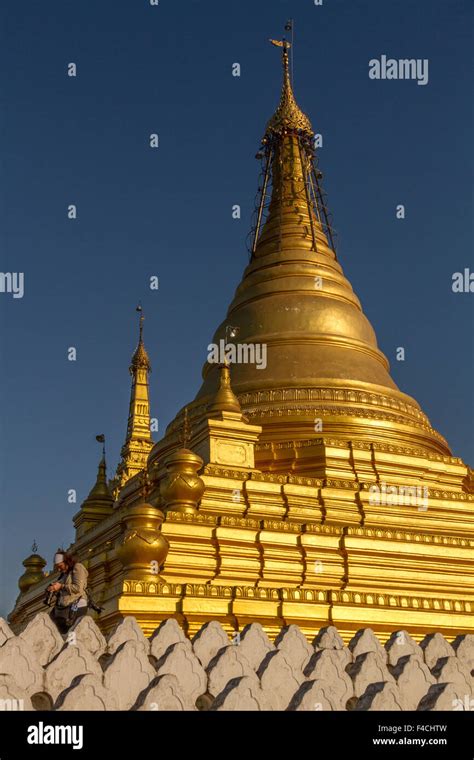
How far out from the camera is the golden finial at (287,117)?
102ft

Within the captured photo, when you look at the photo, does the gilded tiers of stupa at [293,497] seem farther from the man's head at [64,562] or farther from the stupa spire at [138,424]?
the stupa spire at [138,424]

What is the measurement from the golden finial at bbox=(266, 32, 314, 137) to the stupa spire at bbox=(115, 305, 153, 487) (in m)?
17.7

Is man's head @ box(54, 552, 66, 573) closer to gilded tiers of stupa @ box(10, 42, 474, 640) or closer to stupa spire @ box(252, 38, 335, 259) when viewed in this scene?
gilded tiers of stupa @ box(10, 42, 474, 640)

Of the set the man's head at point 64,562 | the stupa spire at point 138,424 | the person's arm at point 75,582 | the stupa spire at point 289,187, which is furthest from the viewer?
the stupa spire at point 138,424

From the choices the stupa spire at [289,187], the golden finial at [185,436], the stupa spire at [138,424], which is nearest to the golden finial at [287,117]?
the stupa spire at [289,187]

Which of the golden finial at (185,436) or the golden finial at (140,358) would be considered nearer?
the golden finial at (185,436)

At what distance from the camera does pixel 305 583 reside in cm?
1903

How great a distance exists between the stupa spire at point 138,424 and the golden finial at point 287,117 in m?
17.7

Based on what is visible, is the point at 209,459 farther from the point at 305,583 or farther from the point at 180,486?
the point at 305,583

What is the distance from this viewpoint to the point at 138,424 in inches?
1829

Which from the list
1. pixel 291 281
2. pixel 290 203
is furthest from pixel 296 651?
pixel 290 203

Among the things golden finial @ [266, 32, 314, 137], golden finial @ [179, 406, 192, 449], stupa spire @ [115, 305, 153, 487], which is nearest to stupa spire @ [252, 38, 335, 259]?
golden finial @ [266, 32, 314, 137]

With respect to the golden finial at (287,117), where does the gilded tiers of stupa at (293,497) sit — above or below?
below
